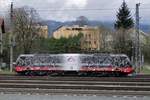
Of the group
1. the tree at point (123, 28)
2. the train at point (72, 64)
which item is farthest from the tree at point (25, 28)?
the train at point (72, 64)

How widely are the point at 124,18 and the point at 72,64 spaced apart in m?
58.4

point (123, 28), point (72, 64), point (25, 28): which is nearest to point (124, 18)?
point (123, 28)

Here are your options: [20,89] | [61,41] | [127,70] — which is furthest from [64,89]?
[61,41]

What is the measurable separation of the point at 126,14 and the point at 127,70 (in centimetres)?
6022

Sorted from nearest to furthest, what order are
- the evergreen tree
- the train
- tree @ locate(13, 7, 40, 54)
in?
the train, tree @ locate(13, 7, 40, 54), the evergreen tree

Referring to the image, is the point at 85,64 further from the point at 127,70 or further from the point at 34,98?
the point at 34,98

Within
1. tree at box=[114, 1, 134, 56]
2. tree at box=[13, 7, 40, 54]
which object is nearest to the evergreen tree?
tree at box=[114, 1, 134, 56]

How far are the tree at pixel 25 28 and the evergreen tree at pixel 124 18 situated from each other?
2181cm

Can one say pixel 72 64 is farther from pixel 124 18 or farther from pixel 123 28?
pixel 124 18

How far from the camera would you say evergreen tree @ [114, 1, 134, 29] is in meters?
108

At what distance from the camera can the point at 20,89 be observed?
25.8 metres

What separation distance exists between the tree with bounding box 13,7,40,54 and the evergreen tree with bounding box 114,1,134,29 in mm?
21810

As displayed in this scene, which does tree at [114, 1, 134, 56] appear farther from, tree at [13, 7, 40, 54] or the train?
the train

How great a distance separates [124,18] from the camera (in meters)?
108
